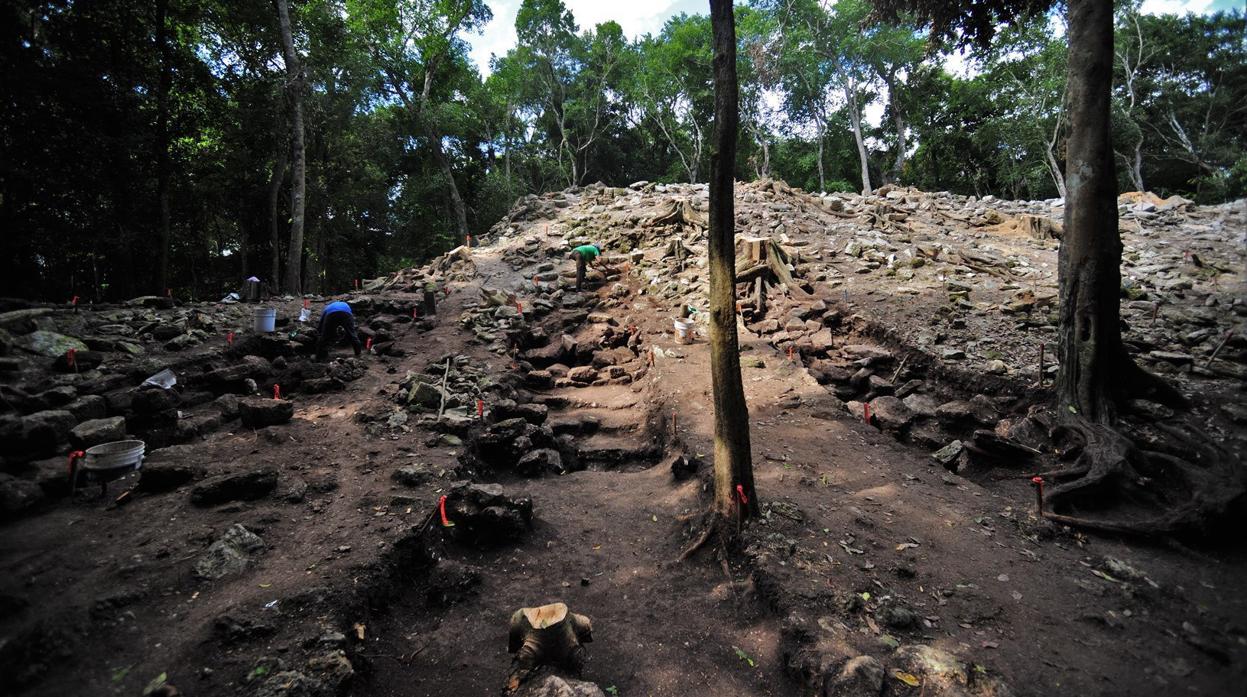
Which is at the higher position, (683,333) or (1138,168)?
(1138,168)

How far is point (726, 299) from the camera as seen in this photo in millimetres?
4238

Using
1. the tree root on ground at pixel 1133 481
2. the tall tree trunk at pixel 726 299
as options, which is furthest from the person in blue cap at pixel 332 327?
the tree root on ground at pixel 1133 481

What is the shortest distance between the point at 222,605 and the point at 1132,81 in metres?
28.8

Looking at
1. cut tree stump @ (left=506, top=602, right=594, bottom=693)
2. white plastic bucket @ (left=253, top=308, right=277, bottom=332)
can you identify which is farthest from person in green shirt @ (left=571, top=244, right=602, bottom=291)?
cut tree stump @ (left=506, top=602, right=594, bottom=693)

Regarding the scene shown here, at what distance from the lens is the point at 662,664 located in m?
3.59

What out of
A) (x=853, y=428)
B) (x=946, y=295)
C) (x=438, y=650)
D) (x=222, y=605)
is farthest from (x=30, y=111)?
(x=946, y=295)

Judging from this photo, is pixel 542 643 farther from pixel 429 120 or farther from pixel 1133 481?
pixel 429 120

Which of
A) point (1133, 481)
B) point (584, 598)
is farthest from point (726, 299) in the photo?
point (1133, 481)

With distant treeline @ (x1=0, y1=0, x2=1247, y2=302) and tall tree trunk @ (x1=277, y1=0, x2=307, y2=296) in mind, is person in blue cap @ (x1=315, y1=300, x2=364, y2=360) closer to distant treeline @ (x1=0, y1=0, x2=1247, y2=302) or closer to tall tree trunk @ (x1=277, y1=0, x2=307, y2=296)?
distant treeline @ (x1=0, y1=0, x2=1247, y2=302)

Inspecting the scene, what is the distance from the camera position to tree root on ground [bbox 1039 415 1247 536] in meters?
3.39

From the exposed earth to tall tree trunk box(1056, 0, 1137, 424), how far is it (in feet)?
1.62

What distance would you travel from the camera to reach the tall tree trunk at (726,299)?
4.04 metres

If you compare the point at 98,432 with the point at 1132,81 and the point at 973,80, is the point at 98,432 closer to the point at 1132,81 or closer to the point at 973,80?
the point at 1132,81

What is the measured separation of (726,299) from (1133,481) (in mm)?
3857
